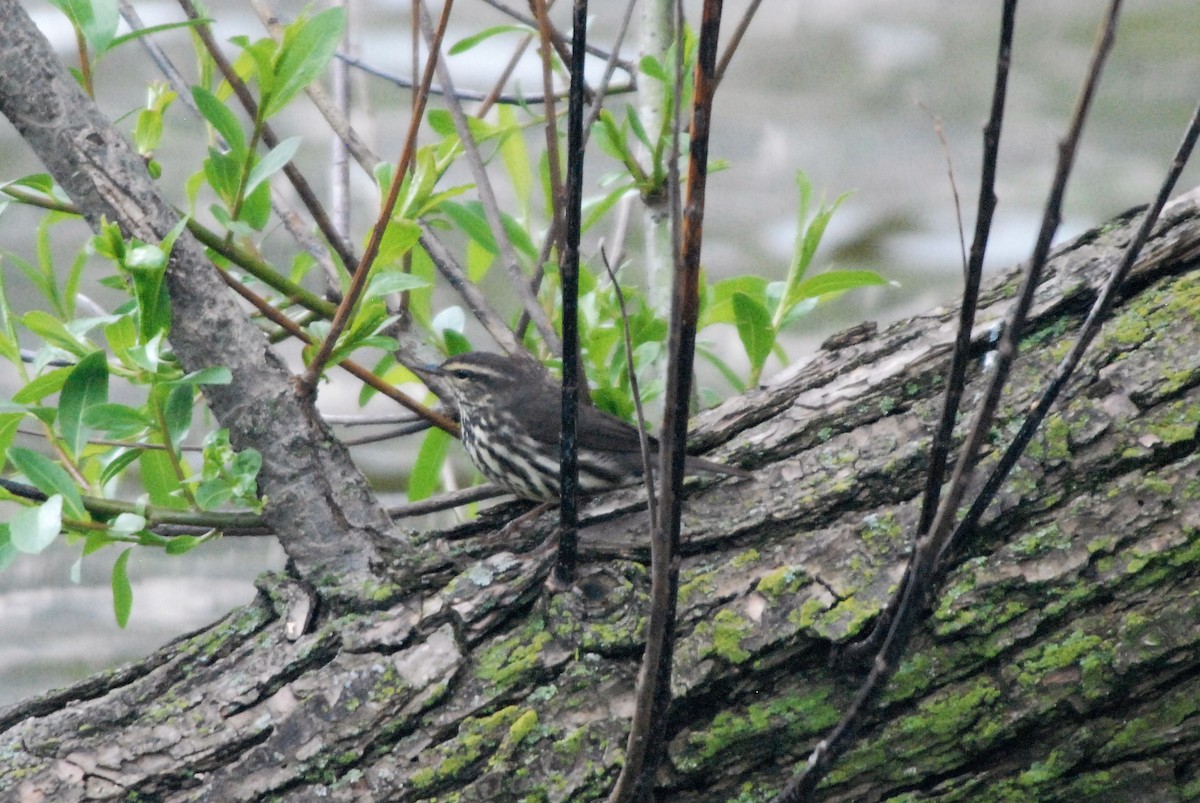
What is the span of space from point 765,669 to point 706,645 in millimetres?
79

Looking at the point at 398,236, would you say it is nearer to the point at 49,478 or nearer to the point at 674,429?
the point at 49,478

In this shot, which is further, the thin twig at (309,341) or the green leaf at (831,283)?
the green leaf at (831,283)

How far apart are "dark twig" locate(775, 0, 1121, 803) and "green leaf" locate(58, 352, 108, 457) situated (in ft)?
3.10

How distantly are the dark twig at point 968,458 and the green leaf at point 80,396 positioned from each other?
944 millimetres

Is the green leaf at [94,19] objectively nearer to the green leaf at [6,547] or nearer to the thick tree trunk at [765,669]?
the green leaf at [6,547]

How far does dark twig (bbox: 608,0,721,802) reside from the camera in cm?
102

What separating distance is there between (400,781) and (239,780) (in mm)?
199

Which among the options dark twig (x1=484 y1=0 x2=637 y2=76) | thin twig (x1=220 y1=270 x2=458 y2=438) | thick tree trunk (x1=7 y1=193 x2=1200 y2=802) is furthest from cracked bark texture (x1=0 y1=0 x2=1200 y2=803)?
dark twig (x1=484 y1=0 x2=637 y2=76)

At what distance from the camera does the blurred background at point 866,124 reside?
3.56 meters

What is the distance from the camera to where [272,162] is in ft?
5.44

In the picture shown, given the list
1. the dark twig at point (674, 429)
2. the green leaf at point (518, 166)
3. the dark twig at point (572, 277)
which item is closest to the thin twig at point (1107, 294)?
the dark twig at point (674, 429)

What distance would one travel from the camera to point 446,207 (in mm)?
2025

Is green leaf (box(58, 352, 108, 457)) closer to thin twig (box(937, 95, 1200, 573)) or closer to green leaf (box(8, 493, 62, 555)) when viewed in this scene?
green leaf (box(8, 493, 62, 555))

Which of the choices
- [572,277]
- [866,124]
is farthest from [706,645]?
[866,124]
